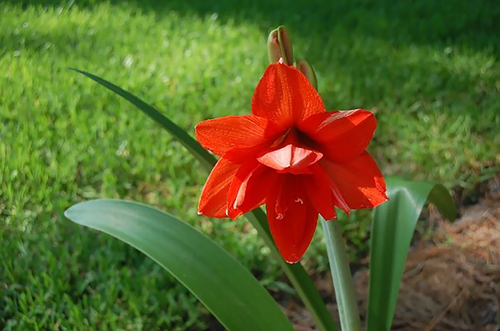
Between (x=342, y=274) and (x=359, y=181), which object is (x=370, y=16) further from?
(x=359, y=181)

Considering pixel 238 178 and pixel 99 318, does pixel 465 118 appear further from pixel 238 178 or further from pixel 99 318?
pixel 238 178

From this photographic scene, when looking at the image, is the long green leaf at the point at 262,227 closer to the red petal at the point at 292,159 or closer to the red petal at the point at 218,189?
the red petal at the point at 218,189

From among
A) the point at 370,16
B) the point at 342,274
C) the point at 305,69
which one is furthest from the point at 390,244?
the point at 370,16

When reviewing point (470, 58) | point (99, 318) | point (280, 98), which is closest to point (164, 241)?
point (99, 318)

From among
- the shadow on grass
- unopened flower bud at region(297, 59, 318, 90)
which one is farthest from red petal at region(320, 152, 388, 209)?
the shadow on grass

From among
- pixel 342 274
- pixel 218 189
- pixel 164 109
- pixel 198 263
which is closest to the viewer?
pixel 218 189
